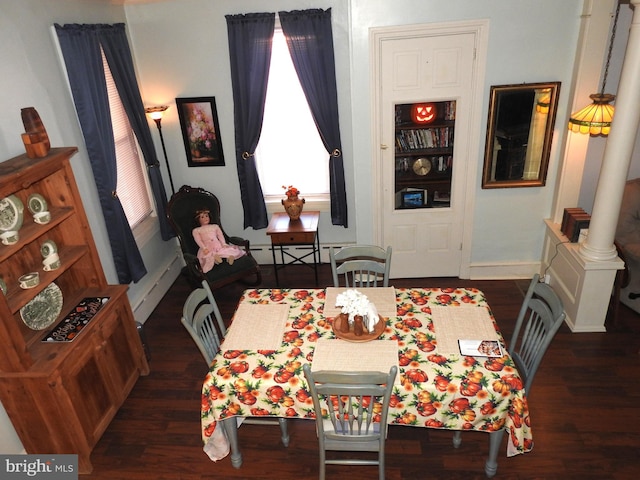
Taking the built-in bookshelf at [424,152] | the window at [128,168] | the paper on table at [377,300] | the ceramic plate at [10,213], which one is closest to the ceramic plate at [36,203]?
the ceramic plate at [10,213]

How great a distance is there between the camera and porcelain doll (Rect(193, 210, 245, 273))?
484 centimetres

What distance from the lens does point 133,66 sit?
15.7 ft

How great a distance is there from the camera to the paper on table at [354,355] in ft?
9.01

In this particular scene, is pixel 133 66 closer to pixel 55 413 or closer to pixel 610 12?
pixel 55 413

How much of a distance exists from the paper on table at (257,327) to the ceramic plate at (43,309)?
1264 mm

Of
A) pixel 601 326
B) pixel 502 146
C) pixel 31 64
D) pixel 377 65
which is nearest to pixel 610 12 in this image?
pixel 502 146

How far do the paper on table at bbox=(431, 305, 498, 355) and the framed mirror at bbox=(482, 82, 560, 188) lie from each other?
1941mm

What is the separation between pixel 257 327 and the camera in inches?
124

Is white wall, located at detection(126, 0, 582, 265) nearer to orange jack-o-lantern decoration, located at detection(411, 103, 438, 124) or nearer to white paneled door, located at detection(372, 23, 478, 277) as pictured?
white paneled door, located at detection(372, 23, 478, 277)

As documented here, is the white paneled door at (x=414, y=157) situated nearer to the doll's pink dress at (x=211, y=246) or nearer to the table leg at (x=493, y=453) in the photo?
the doll's pink dress at (x=211, y=246)

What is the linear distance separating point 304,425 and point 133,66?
149 inches

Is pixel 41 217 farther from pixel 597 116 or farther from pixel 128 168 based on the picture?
pixel 597 116

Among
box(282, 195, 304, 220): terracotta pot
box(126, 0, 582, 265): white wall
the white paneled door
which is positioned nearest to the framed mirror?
box(126, 0, 582, 265): white wall

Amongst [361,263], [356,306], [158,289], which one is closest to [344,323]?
[356,306]
